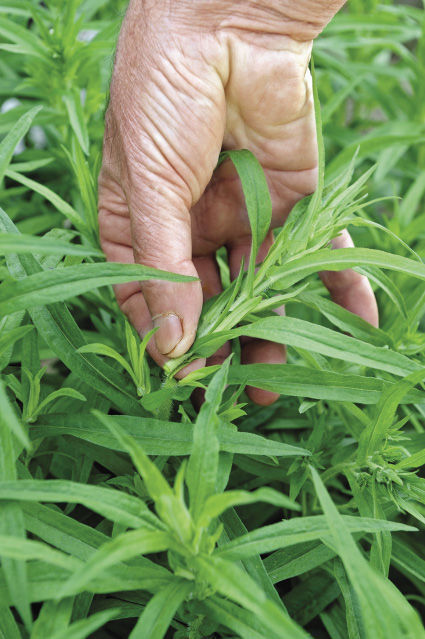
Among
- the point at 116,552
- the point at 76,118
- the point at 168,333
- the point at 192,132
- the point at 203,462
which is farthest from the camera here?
the point at 76,118

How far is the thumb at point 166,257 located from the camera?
3.60 ft

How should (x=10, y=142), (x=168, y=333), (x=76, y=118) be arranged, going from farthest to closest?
1. (x=76, y=118)
2. (x=168, y=333)
3. (x=10, y=142)

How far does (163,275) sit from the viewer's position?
2.89 feet

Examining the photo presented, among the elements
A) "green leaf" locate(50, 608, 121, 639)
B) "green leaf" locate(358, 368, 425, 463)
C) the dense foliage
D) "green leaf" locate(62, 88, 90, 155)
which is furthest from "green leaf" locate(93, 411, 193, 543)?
"green leaf" locate(62, 88, 90, 155)

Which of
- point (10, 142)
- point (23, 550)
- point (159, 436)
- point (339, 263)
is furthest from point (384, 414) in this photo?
point (10, 142)

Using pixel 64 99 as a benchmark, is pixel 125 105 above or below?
above

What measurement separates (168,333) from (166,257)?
0.14m

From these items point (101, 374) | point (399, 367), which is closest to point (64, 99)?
point (101, 374)

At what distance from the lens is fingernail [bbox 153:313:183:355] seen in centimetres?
107

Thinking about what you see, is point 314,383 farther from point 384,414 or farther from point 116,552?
point 116,552

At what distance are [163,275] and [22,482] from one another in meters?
0.32

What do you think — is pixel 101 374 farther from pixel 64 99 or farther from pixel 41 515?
pixel 64 99

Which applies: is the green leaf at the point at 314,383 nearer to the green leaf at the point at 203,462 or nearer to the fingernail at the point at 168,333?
the fingernail at the point at 168,333

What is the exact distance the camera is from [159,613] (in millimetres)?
760
